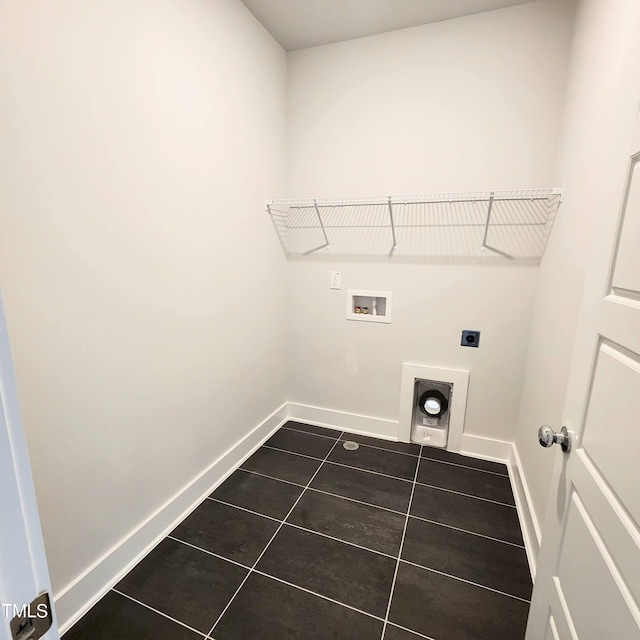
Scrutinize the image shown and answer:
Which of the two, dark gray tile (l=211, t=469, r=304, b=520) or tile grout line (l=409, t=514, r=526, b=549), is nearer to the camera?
tile grout line (l=409, t=514, r=526, b=549)

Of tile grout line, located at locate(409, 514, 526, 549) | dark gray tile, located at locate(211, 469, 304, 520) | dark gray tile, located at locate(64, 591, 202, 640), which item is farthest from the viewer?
dark gray tile, located at locate(211, 469, 304, 520)

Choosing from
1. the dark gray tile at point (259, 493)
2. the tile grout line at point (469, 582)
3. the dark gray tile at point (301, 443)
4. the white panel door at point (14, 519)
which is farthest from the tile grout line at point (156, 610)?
the dark gray tile at point (301, 443)

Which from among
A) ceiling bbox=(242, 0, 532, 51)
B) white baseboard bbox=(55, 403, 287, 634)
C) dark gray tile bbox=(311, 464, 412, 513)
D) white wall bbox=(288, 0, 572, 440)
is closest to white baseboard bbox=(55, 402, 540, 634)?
white baseboard bbox=(55, 403, 287, 634)

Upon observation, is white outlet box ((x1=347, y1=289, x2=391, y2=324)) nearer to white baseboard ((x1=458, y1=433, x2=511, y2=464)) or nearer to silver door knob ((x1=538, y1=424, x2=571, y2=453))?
white baseboard ((x1=458, y1=433, x2=511, y2=464))

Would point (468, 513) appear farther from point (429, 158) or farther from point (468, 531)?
point (429, 158)

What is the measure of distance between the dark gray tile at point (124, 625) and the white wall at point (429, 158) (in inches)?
66.9

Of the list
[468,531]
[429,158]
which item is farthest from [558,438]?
[429,158]

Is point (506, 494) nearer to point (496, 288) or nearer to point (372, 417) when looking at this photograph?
point (372, 417)

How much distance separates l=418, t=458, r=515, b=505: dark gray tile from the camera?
2.02 m

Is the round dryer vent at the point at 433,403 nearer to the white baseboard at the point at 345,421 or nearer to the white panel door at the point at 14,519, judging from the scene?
the white baseboard at the point at 345,421

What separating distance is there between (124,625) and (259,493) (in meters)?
0.82

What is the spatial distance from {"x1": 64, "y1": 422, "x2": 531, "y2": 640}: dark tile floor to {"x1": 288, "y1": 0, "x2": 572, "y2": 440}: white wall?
0.70 metres

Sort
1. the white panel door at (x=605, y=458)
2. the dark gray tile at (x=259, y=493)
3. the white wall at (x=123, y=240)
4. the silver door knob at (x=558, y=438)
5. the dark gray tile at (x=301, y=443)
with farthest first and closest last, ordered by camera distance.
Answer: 1. the dark gray tile at (x=301, y=443)
2. the dark gray tile at (x=259, y=493)
3. the white wall at (x=123, y=240)
4. the silver door knob at (x=558, y=438)
5. the white panel door at (x=605, y=458)

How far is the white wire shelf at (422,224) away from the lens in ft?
6.68
